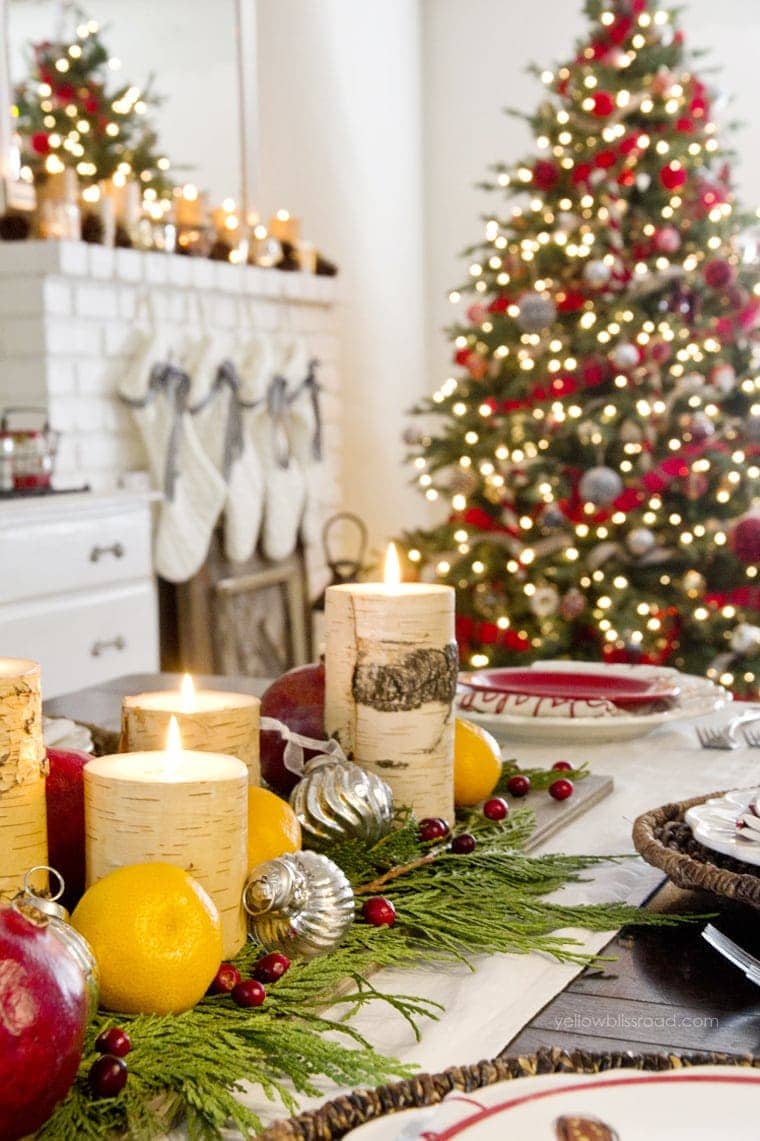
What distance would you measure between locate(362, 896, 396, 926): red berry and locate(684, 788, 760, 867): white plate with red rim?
0.63 feet

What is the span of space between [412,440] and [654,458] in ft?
2.21

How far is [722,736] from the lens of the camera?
1.25 meters

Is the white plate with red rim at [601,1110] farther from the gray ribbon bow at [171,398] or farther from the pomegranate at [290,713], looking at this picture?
the gray ribbon bow at [171,398]

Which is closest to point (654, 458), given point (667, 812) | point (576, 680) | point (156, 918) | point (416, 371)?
point (416, 371)

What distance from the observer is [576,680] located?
138 centimetres

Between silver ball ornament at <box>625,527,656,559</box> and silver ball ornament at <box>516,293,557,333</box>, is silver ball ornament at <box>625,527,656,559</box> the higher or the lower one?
the lower one

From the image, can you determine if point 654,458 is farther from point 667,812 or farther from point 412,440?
point 667,812

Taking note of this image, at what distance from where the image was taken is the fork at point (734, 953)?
2.28 feet

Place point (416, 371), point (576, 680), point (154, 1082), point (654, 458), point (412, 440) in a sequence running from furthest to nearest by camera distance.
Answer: point (416, 371)
point (412, 440)
point (654, 458)
point (576, 680)
point (154, 1082)

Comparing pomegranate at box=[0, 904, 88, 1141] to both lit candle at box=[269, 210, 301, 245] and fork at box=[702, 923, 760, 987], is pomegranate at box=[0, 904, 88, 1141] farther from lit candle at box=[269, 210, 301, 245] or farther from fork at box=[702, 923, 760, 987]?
lit candle at box=[269, 210, 301, 245]

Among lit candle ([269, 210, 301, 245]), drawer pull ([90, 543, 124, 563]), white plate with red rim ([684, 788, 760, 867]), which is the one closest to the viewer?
white plate with red rim ([684, 788, 760, 867])

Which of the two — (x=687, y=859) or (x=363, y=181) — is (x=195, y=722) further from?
(x=363, y=181)

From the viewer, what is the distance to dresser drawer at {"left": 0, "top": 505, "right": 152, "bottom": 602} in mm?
2848

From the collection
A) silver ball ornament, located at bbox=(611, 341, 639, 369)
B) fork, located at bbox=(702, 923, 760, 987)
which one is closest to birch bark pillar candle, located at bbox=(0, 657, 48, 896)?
fork, located at bbox=(702, 923, 760, 987)
